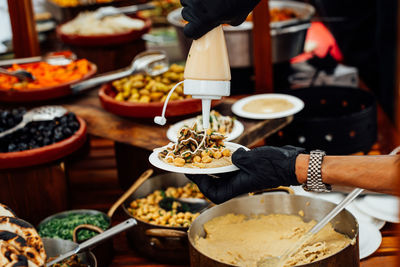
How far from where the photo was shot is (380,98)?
401cm

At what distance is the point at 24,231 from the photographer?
158 centimetres

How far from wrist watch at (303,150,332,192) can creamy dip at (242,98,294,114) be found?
116cm

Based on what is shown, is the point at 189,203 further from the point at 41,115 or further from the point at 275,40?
the point at 275,40

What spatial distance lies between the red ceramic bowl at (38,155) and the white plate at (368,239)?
1.33m

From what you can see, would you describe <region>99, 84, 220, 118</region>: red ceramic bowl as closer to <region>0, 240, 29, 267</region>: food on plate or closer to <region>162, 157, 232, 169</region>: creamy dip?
<region>162, 157, 232, 169</region>: creamy dip

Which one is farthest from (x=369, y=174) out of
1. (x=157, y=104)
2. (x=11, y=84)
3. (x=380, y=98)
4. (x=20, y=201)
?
(x=380, y=98)

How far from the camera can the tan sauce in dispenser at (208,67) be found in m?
1.71

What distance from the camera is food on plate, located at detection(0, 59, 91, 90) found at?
3209mm

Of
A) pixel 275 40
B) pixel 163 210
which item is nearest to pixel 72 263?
pixel 163 210

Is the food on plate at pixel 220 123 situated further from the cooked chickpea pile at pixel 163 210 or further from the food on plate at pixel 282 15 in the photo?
the food on plate at pixel 282 15

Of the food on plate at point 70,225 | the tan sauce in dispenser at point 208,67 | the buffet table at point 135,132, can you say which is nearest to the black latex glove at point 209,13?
the tan sauce in dispenser at point 208,67

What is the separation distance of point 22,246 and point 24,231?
0.26 ft

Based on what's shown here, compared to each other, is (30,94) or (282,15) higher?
(282,15)

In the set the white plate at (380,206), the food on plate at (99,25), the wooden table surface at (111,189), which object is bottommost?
the wooden table surface at (111,189)
